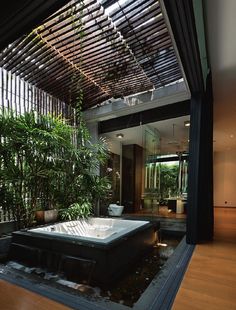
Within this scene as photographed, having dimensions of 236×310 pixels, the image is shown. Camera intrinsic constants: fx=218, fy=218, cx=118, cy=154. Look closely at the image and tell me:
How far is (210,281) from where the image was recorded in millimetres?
1987

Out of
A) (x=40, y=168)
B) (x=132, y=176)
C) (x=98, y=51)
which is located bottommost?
(x=132, y=176)

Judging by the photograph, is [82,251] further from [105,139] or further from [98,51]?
[105,139]

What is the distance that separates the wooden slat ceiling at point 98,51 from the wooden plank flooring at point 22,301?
2658 millimetres

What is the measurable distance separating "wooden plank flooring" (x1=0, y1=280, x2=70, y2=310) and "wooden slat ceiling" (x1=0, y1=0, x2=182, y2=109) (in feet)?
8.72

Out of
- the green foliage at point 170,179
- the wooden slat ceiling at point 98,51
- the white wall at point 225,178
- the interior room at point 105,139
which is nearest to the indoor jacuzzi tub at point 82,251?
the interior room at point 105,139

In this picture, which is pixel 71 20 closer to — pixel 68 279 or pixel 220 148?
pixel 68 279

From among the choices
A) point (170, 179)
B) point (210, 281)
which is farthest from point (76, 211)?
→ point (170, 179)

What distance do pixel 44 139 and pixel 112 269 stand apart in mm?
2223

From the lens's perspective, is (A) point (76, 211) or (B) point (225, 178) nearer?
(A) point (76, 211)

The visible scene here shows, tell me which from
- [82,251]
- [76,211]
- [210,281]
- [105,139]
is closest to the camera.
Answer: [210,281]

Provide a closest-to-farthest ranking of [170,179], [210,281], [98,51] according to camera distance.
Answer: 1. [210,281]
2. [98,51]
3. [170,179]

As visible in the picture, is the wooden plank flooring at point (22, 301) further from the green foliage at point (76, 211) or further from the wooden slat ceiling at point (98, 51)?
the wooden slat ceiling at point (98, 51)

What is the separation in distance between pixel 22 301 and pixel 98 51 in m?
3.51

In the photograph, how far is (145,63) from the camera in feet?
12.8
